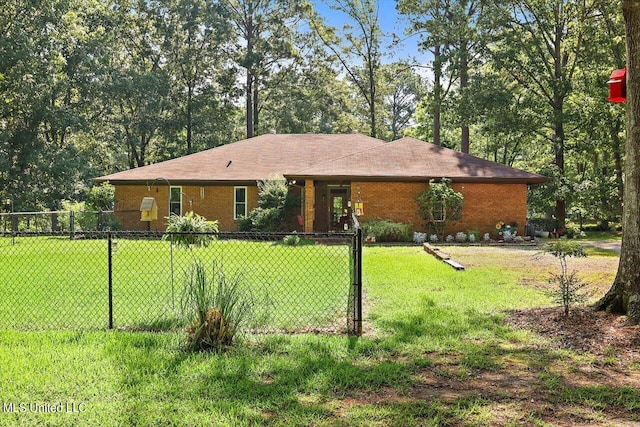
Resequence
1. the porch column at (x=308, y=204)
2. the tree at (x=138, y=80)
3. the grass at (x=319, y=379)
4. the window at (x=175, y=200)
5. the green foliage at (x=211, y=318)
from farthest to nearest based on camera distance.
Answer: the tree at (x=138, y=80), the window at (x=175, y=200), the porch column at (x=308, y=204), the green foliage at (x=211, y=318), the grass at (x=319, y=379)

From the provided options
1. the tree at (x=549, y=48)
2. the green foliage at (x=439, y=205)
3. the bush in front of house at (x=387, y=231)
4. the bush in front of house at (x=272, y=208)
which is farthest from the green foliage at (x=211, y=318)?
the tree at (x=549, y=48)

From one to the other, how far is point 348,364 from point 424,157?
17514 mm

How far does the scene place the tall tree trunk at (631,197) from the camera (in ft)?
19.2

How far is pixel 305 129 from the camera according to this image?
124 ft

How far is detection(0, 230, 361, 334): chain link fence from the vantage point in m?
6.08

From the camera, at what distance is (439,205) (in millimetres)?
19156

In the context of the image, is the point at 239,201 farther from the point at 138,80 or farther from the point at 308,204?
the point at 138,80

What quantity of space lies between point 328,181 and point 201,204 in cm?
589

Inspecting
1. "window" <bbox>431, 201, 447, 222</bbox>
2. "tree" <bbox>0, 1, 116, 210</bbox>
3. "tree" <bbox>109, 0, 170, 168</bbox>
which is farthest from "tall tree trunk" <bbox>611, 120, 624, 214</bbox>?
"tree" <bbox>0, 1, 116, 210</bbox>

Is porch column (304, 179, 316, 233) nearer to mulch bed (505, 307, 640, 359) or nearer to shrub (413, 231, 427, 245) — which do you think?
shrub (413, 231, 427, 245)

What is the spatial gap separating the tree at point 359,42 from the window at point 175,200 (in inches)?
646

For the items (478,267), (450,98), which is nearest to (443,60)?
(450,98)

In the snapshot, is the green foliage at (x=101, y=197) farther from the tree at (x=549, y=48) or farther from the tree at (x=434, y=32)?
the tree at (x=549, y=48)

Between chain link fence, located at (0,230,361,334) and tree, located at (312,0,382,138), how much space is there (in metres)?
24.5
